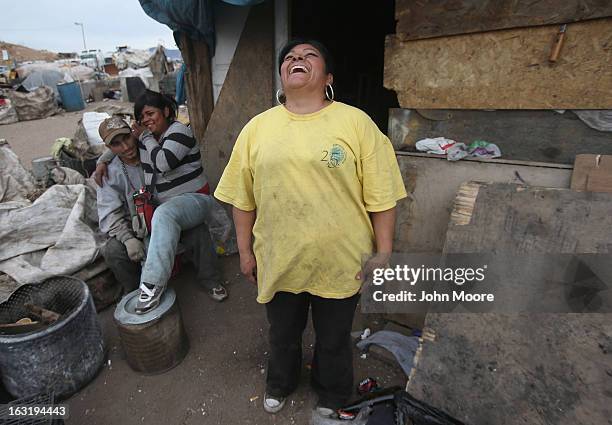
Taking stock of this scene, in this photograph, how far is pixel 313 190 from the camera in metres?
1.56

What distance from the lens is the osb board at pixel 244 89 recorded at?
360 centimetres

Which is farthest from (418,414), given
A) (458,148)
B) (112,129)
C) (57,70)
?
(57,70)

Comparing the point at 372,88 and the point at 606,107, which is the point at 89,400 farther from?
the point at 372,88

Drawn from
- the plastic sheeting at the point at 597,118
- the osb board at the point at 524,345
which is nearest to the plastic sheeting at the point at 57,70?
the osb board at the point at 524,345

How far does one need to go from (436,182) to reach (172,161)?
2135 mm

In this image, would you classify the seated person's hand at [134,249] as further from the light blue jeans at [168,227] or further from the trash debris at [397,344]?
Result: the trash debris at [397,344]

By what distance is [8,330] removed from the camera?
2320mm

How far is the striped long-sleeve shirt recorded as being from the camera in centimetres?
288

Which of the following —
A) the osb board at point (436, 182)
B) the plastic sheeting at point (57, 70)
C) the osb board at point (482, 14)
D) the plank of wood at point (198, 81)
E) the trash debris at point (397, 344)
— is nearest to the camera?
the osb board at point (482, 14)

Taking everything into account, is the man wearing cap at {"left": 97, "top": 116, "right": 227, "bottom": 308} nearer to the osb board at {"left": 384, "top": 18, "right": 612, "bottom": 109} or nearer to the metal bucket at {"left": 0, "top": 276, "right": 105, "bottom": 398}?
the metal bucket at {"left": 0, "top": 276, "right": 105, "bottom": 398}

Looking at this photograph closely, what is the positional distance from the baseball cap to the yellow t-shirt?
65.7 inches

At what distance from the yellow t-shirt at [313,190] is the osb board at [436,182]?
88cm

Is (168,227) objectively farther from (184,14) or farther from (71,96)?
(71,96)

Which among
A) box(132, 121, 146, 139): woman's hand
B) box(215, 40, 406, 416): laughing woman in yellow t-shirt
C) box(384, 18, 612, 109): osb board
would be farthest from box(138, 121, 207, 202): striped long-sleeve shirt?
box(384, 18, 612, 109): osb board
